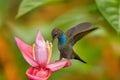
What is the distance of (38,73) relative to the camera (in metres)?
0.63

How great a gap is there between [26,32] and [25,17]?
0.03 metres

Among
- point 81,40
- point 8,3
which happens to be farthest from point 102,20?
point 8,3

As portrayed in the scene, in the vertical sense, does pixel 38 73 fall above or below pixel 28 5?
below

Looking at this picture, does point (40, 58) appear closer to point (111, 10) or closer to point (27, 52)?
point (27, 52)

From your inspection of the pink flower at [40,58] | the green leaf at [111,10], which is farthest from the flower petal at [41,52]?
the green leaf at [111,10]

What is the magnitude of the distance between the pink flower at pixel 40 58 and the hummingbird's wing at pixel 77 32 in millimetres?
35

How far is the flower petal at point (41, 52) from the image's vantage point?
641mm

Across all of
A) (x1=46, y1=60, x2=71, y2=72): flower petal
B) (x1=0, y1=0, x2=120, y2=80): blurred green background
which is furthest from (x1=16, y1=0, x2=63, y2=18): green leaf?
(x1=46, y1=60, x2=71, y2=72): flower petal

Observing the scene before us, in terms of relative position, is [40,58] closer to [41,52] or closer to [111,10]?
[41,52]

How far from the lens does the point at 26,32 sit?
72 cm

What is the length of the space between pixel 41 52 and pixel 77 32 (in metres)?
0.07

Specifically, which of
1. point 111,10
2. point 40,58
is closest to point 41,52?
point 40,58

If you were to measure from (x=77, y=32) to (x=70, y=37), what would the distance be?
0.05ft

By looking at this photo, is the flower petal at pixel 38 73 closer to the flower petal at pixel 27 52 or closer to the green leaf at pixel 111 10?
the flower petal at pixel 27 52
